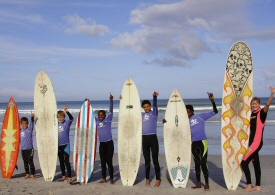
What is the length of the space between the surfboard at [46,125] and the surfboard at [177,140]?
2.13 metres

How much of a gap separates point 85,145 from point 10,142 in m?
1.65

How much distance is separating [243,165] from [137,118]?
6.55 feet

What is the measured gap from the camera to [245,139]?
5977mm

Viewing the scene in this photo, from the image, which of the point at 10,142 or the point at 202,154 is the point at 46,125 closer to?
the point at 10,142

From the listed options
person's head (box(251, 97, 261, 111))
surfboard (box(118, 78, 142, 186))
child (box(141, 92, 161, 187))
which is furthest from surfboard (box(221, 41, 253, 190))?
surfboard (box(118, 78, 142, 186))

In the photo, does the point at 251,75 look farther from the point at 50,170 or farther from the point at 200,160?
the point at 50,170

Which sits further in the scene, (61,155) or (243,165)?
(61,155)

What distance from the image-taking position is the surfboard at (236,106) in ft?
19.6

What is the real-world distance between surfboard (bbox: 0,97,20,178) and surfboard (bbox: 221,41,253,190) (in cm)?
403

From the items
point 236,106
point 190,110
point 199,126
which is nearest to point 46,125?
point 190,110

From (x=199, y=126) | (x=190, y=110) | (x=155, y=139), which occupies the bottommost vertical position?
(x=155, y=139)

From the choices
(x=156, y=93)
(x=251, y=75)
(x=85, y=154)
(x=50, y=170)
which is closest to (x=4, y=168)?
Answer: (x=50, y=170)

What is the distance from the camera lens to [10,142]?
721 centimetres

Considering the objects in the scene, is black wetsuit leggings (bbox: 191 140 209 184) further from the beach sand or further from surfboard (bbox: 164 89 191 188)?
surfboard (bbox: 164 89 191 188)
